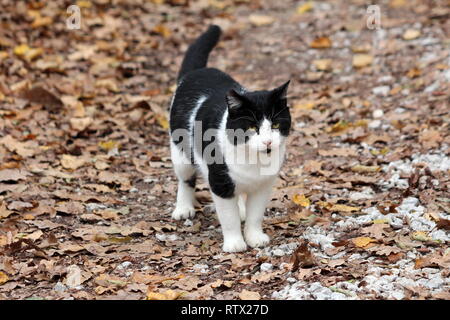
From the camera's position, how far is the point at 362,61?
837 centimetres

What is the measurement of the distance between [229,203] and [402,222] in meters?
1.23

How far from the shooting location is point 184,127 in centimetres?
514

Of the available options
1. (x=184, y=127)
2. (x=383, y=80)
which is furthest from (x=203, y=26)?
(x=184, y=127)

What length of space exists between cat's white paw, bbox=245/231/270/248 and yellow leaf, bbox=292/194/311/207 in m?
0.63

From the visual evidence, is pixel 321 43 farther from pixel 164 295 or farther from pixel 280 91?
pixel 164 295

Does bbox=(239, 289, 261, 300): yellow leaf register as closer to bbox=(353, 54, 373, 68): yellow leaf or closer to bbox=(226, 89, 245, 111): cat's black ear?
bbox=(226, 89, 245, 111): cat's black ear

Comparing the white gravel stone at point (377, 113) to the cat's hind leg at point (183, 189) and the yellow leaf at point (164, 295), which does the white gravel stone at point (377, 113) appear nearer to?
the cat's hind leg at point (183, 189)

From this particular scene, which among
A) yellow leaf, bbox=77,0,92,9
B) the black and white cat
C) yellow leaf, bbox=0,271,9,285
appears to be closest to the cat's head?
the black and white cat

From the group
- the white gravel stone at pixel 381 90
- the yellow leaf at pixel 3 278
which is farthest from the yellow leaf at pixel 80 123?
the white gravel stone at pixel 381 90

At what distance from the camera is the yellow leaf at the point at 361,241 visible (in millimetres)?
4496

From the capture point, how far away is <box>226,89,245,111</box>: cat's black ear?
422 centimetres

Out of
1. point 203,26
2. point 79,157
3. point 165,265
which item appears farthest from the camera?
point 203,26

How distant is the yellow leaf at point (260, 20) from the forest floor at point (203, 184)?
3cm
